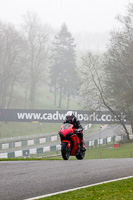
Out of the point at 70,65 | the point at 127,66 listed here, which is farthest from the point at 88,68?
the point at 70,65

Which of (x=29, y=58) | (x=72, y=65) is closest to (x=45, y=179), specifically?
(x=29, y=58)

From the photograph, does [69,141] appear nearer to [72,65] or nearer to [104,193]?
[104,193]

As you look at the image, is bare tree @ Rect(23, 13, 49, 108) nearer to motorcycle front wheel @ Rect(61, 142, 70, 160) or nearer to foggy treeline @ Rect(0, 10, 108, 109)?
foggy treeline @ Rect(0, 10, 108, 109)

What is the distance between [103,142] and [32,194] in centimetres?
3904

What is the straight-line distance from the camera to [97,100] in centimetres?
4141

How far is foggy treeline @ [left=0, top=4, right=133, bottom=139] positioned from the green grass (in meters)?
26.8

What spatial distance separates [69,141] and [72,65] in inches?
2542

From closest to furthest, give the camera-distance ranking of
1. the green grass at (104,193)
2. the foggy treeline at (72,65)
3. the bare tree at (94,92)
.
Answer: the green grass at (104,193), the foggy treeline at (72,65), the bare tree at (94,92)

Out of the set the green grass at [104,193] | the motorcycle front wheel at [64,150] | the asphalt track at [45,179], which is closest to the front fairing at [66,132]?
the motorcycle front wheel at [64,150]

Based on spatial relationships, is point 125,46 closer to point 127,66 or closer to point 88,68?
point 127,66

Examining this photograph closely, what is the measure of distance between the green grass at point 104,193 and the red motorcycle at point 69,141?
205 inches

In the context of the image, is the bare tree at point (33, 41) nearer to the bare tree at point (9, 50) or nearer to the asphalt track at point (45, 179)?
the bare tree at point (9, 50)

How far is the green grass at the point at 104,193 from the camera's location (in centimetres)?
711

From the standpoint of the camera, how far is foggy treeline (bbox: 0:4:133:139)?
3687 cm
